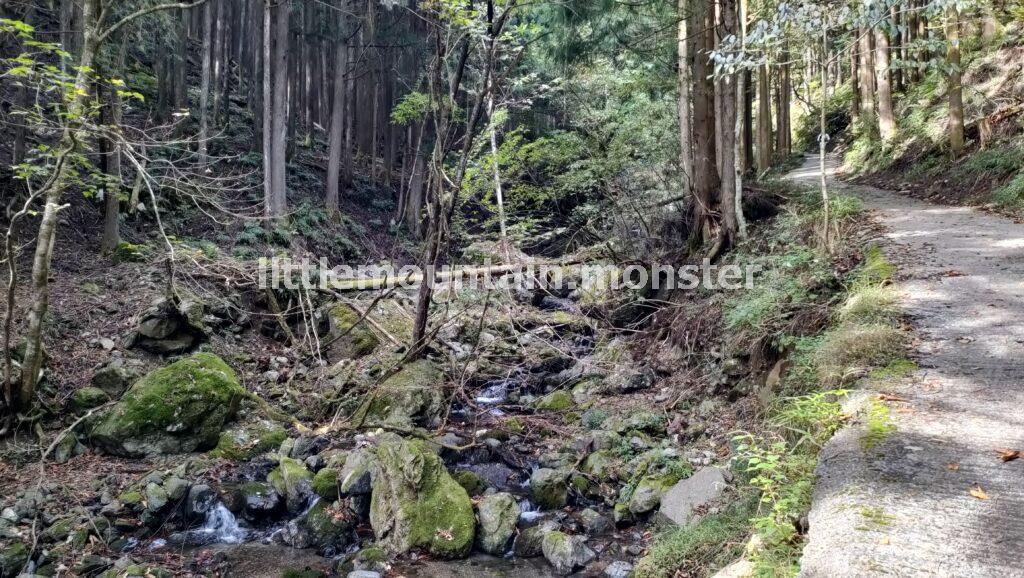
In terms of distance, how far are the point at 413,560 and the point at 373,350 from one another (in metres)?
5.22

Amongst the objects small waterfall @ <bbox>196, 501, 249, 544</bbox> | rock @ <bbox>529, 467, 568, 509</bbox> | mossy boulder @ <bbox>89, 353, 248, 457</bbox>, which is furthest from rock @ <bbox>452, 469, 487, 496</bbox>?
mossy boulder @ <bbox>89, 353, 248, 457</bbox>

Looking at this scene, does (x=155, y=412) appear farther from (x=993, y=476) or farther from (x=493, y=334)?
(x=993, y=476)

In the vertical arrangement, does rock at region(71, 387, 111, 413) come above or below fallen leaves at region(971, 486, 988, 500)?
below

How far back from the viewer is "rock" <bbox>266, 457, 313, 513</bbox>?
243 inches

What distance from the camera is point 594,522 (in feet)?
18.7

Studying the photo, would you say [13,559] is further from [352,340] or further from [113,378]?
[352,340]

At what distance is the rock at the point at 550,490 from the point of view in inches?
243

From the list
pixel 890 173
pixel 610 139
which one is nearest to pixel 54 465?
pixel 610 139

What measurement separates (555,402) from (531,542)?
3.41 m

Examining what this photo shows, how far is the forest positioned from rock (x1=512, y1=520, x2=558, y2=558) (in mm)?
75

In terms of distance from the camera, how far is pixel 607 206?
41.0 ft

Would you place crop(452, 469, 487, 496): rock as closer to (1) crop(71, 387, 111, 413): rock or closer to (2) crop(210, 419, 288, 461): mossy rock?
(2) crop(210, 419, 288, 461): mossy rock

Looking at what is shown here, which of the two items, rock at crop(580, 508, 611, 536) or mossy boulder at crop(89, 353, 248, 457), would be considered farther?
mossy boulder at crop(89, 353, 248, 457)

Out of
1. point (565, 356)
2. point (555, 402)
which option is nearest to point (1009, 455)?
point (565, 356)
